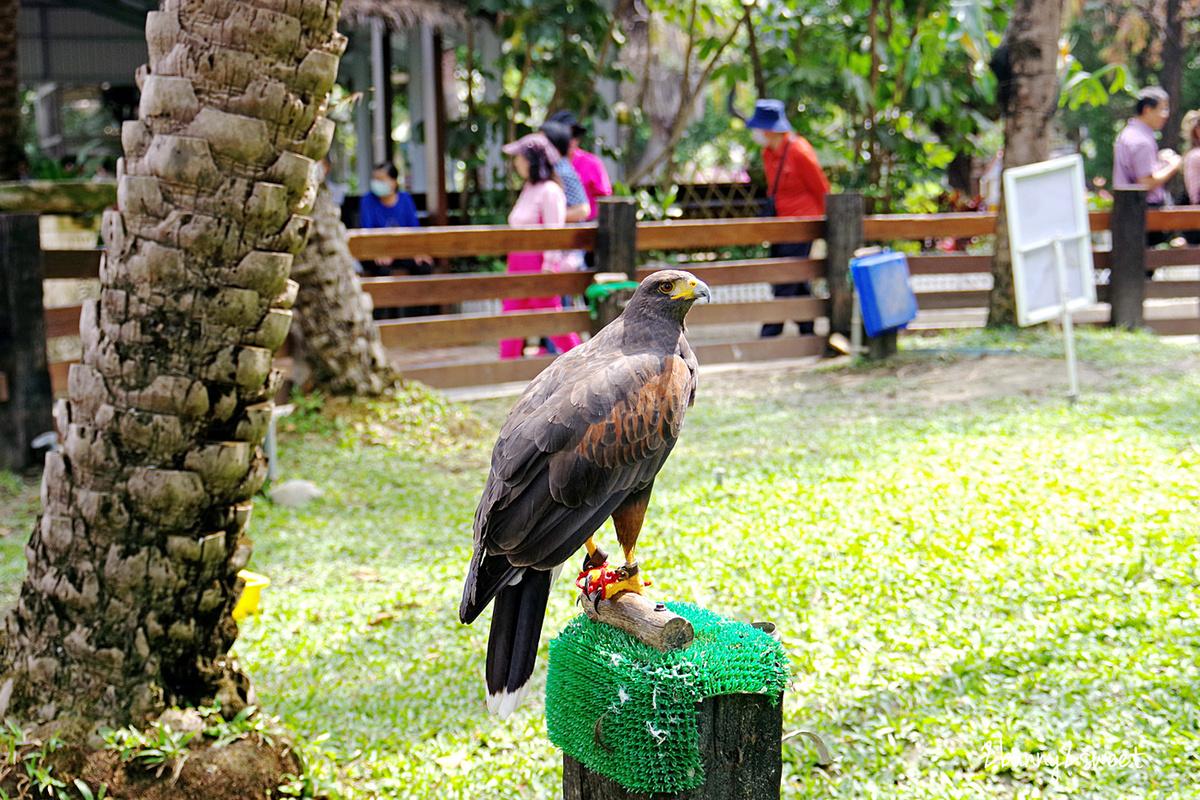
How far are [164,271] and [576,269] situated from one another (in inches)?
255

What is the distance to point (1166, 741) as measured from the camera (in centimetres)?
311

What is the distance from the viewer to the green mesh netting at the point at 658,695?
7.35 feet

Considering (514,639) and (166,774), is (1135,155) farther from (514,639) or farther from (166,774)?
(166,774)

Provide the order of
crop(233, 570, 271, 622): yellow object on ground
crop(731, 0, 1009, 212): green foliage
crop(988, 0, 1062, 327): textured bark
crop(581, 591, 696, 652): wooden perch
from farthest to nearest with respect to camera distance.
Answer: crop(731, 0, 1009, 212): green foliage
crop(988, 0, 1062, 327): textured bark
crop(233, 570, 271, 622): yellow object on ground
crop(581, 591, 696, 652): wooden perch

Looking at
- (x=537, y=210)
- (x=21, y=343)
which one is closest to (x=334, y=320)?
(x=21, y=343)

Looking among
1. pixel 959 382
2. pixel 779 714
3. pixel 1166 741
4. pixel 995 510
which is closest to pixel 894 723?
pixel 1166 741

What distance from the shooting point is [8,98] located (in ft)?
32.0

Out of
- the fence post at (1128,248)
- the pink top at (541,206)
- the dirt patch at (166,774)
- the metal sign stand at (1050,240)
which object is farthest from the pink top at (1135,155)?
the dirt patch at (166,774)

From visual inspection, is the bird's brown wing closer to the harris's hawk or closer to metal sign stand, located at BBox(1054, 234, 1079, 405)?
the harris's hawk

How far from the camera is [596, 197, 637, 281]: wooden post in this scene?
28.5 feet

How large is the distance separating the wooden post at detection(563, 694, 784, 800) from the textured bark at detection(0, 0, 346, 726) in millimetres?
1256

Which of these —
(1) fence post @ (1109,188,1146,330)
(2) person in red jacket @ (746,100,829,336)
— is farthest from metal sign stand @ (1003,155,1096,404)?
(1) fence post @ (1109,188,1146,330)

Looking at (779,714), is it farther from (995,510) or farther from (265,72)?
(995,510)

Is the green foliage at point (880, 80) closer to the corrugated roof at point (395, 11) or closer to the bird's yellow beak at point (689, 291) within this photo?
the corrugated roof at point (395, 11)
